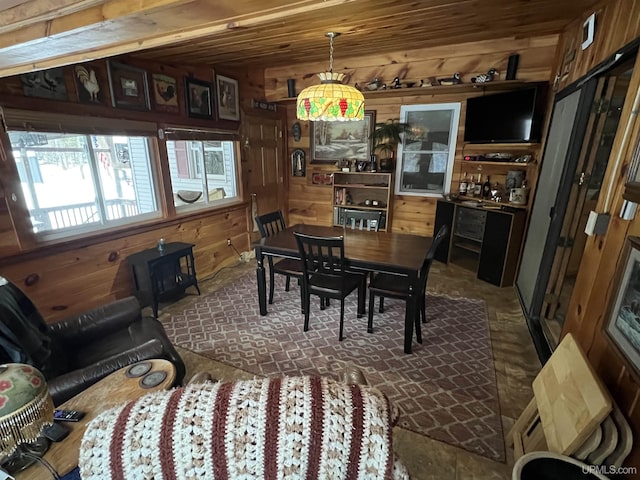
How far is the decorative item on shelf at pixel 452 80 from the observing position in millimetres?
3619

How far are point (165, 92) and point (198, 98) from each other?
436 millimetres

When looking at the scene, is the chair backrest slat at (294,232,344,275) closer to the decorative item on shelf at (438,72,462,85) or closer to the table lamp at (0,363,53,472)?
the table lamp at (0,363,53,472)

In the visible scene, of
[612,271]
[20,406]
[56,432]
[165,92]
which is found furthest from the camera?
[165,92]

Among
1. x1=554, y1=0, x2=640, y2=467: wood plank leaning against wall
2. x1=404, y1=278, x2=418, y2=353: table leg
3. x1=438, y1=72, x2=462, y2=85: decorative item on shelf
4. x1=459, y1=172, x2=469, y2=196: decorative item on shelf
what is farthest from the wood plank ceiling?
x1=404, y1=278, x2=418, y2=353: table leg

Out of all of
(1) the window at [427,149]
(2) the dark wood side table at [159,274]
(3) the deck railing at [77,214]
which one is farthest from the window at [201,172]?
(1) the window at [427,149]

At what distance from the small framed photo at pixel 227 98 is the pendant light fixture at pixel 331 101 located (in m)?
1.95

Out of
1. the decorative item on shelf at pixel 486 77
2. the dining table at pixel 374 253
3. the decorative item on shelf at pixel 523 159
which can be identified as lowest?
the dining table at pixel 374 253

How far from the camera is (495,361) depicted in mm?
2361

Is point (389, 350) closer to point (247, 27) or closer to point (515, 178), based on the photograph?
point (247, 27)

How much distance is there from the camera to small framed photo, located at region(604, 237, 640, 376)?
46.3 inches

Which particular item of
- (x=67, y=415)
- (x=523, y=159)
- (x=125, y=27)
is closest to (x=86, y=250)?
(x=67, y=415)

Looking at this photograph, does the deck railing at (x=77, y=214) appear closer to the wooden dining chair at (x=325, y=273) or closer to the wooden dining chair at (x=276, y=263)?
the wooden dining chair at (x=276, y=263)

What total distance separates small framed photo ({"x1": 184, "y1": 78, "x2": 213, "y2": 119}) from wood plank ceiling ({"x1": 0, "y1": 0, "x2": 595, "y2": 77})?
0.76 feet

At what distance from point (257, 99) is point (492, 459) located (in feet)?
15.5
